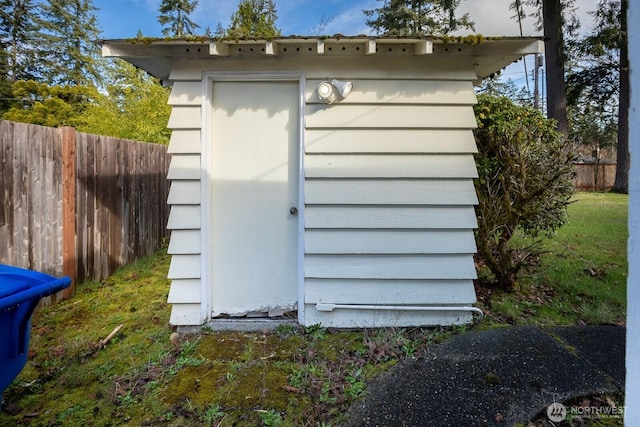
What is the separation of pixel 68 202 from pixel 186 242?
5.64ft

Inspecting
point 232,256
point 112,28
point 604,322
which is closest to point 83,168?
point 232,256

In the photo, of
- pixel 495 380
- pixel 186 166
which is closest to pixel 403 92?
pixel 186 166

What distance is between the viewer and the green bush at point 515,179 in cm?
337

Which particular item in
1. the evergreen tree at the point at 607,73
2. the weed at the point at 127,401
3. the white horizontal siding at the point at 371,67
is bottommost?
the weed at the point at 127,401

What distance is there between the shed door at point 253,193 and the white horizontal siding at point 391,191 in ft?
0.98

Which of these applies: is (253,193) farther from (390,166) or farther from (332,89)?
(390,166)

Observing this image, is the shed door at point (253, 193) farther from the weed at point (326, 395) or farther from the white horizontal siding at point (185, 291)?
the weed at point (326, 395)

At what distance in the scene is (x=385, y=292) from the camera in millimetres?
3031

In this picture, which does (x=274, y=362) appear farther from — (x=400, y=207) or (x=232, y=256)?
(x=400, y=207)

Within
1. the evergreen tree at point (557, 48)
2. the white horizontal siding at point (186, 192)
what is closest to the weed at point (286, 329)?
the white horizontal siding at point (186, 192)

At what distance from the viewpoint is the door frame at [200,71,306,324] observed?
297cm

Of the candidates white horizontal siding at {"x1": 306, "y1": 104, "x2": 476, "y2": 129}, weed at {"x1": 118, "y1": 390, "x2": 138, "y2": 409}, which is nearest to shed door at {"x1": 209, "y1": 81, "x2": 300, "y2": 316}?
white horizontal siding at {"x1": 306, "y1": 104, "x2": 476, "y2": 129}

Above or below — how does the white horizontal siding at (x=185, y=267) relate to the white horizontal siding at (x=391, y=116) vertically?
below

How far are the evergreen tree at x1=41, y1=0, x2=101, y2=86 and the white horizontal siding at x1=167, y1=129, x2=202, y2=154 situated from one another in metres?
17.0
